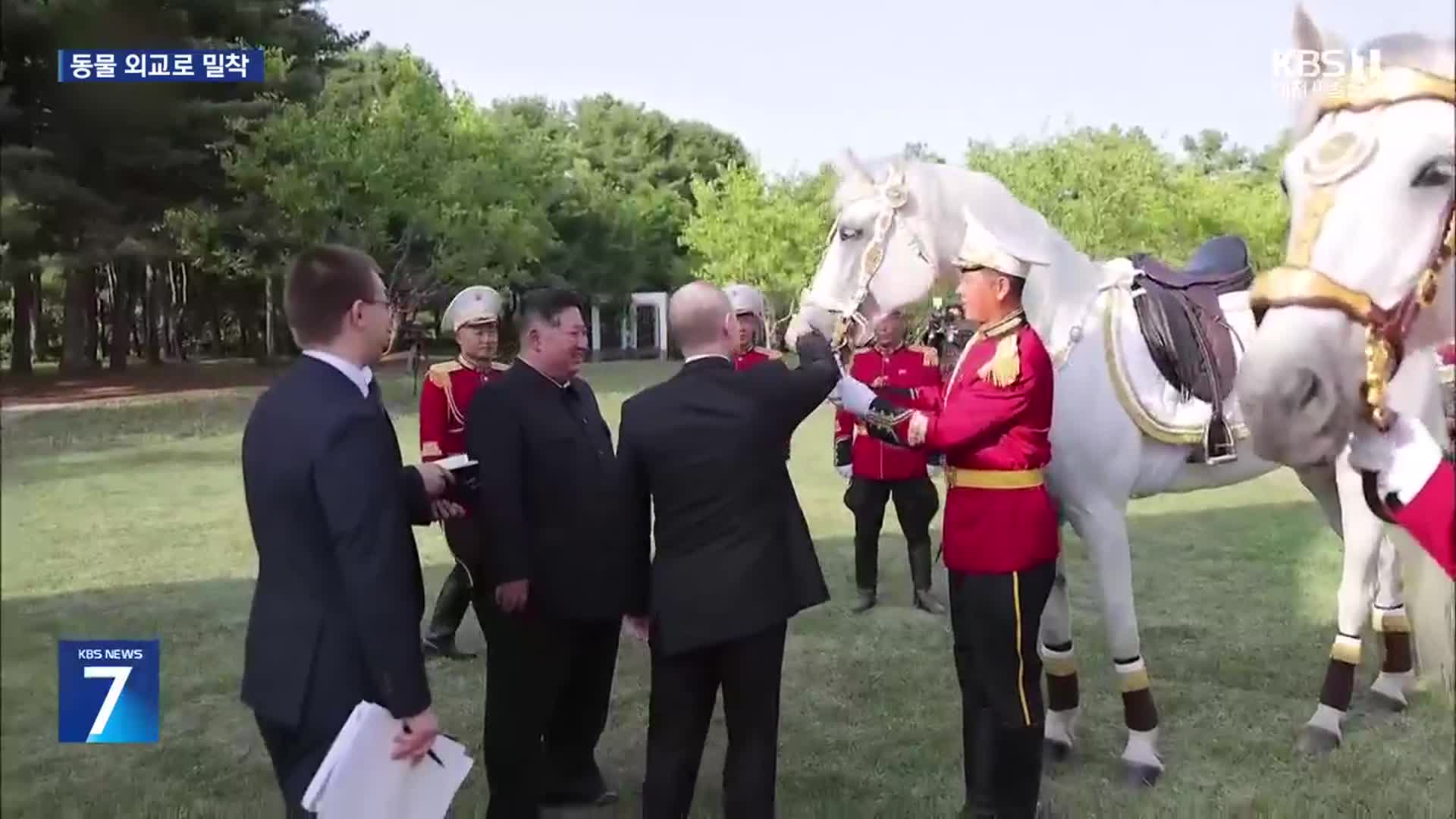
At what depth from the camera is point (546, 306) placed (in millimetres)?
3174

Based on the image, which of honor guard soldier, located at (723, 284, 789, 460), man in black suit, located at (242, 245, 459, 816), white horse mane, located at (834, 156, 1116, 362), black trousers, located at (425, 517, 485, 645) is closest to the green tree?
honor guard soldier, located at (723, 284, 789, 460)

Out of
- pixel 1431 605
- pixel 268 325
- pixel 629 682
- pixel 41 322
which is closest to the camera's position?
pixel 1431 605

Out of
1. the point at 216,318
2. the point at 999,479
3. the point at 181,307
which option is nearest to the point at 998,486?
the point at 999,479

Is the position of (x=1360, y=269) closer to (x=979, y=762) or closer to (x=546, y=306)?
(x=979, y=762)

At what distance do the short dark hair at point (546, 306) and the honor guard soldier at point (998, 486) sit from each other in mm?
842

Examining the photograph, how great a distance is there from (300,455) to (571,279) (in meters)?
2.48

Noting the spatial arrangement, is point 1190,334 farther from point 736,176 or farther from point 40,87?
point 40,87

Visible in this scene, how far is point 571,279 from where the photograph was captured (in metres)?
4.54

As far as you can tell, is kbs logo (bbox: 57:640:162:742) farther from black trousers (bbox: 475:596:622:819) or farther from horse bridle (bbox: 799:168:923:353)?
horse bridle (bbox: 799:168:923:353)

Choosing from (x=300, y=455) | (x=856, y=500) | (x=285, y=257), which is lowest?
(x=856, y=500)

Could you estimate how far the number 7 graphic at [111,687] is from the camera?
11.6ft

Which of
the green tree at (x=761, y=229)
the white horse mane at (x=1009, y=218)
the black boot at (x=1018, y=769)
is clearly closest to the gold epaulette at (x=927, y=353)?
the green tree at (x=761, y=229)

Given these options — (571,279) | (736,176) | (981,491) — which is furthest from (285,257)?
(981,491)

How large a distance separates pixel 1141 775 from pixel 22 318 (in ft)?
12.5
